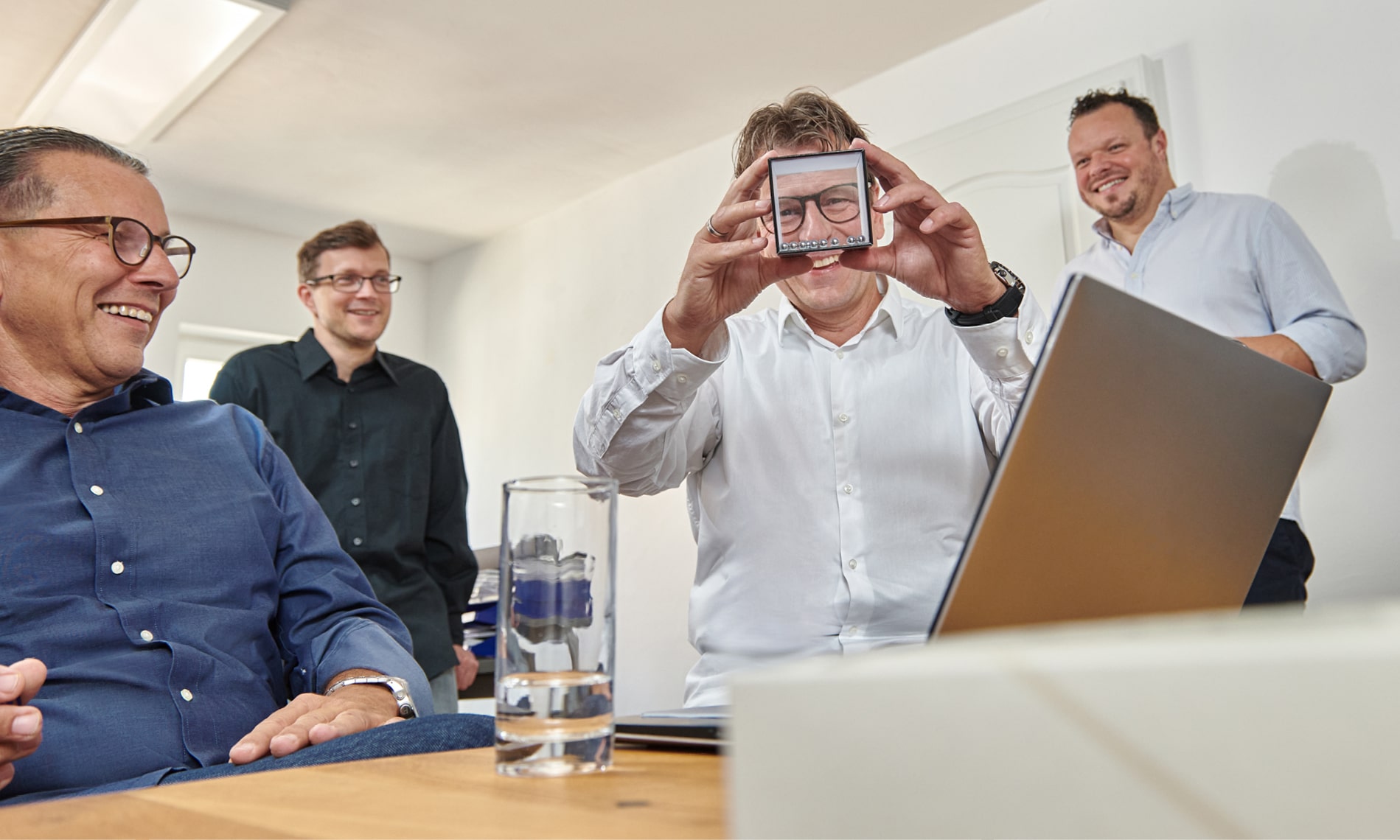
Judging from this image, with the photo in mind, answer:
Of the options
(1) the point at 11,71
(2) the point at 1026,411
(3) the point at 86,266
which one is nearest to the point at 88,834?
(2) the point at 1026,411

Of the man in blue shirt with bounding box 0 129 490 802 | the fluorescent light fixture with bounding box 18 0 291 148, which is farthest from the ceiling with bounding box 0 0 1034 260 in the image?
the man in blue shirt with bounding box 0 129 490 802

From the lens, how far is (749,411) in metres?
1.48

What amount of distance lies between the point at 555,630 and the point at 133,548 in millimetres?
817

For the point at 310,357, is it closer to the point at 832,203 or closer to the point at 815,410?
the point at 815,410

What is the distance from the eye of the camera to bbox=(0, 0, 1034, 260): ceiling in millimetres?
3133

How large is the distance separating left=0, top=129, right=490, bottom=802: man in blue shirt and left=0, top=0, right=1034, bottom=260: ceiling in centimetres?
204

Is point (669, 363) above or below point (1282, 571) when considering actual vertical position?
above

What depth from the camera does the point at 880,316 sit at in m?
1.52

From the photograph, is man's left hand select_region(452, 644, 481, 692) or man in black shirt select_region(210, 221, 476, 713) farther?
man's left hand select_region(452, 644, 481, 692)

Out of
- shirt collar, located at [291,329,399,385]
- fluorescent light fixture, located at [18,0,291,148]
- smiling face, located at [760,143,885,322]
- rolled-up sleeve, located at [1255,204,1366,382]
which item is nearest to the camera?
smiling face, located at [760,143,885,322]

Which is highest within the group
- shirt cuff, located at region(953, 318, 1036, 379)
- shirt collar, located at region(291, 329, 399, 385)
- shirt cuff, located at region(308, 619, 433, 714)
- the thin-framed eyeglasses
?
shirt collar, located at region(291, 329, 399, 385)

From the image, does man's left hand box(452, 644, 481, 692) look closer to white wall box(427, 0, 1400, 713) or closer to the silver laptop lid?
white wall box(427, 0, 1400, 713)

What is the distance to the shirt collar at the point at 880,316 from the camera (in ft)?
4.96

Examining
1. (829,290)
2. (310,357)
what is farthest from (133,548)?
(310,357)
